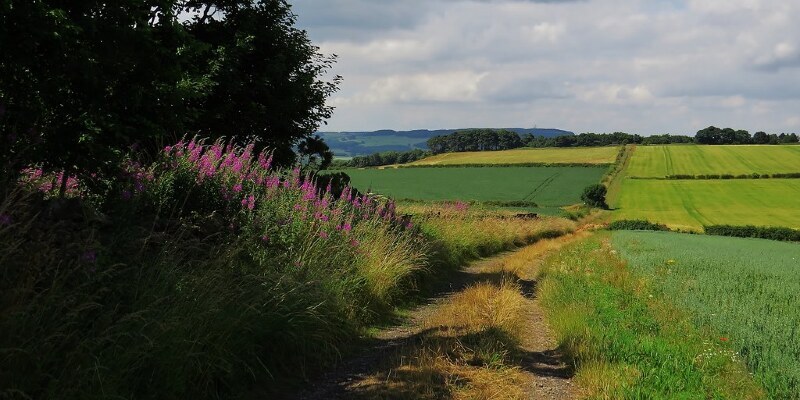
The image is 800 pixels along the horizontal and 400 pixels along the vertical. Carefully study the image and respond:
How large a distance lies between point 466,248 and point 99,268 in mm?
13643

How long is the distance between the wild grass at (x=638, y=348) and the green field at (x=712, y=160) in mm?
74227

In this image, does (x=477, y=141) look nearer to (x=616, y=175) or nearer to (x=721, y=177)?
(x=616, y=175)

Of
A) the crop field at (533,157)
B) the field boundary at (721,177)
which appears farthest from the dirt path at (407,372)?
the crop field at (533,157)

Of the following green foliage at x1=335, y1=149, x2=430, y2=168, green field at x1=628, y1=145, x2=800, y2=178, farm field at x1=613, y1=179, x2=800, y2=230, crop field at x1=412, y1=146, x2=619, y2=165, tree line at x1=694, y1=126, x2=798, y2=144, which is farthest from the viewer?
tree line at x1=694, y1=126, x2=798, y2=144

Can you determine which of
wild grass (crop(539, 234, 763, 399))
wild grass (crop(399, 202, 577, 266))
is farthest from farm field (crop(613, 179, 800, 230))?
wild grass (crop(539, 234, 763, 399))

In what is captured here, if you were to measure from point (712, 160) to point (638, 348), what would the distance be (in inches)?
3769

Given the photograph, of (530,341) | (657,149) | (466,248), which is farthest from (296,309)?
(657,149)

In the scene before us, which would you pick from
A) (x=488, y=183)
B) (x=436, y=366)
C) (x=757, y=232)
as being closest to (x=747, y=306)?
(x=436, y=366)

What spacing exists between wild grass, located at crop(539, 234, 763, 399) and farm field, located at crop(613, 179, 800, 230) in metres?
45.2

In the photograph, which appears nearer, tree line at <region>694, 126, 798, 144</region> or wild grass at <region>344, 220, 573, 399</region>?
wild grass at <region>344, 220, 573, 399</region>

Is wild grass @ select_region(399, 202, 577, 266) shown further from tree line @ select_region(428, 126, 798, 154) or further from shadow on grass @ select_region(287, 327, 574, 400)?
tree line @ select_region(428, 126, 798, 154)

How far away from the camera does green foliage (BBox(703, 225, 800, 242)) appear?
141 feet

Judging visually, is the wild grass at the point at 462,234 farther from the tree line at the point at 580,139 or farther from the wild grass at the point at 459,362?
the tree line at the point at 580,139

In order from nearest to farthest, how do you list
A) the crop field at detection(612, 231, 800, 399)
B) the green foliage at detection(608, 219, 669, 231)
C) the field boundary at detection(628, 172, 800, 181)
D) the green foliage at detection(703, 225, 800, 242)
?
1. the crop field at detection(612, 231, 800, 399)
2. the green foliage at detection(703, 225, 800, 242)
3. the green foliage at detection(608, 219, 669, 231)
4. the field boundary at detection(628, 172, 800, 181)
